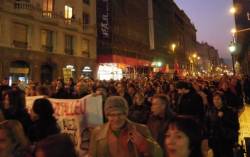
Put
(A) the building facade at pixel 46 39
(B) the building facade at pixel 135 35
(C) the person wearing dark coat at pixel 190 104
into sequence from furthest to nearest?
1. (B) the building facade at pixel 135 35
2. (A) the building facade at pixel 46 39
3. (C) the person wearing dark coat at pixel 190 104

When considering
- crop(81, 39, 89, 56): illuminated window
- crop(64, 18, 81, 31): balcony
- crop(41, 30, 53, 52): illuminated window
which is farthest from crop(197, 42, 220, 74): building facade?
crop(41, 30, 53, 52): illuminated window

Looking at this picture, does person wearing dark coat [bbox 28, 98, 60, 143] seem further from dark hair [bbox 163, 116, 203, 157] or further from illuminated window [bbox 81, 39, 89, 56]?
illuminated window [bbox 81, 39, 89, 56]

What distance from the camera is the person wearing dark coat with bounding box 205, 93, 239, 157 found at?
20.2 feet

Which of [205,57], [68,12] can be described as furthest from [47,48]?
[205,57]

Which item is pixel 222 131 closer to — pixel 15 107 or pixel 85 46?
pixel 15 107

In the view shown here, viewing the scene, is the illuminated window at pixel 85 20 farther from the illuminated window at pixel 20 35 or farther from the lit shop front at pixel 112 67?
the illuminated window at pixel 20 35

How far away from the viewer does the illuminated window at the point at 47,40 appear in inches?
1090

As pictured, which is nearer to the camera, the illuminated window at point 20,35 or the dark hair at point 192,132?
the dark hair at point 192,132

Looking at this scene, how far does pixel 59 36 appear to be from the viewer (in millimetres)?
29578

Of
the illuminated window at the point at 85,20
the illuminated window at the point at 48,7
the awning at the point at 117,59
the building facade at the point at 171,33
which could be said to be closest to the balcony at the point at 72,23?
the illuminated window at the point at 85,20

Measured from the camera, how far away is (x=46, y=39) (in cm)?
2817

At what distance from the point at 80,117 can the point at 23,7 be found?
2148cm

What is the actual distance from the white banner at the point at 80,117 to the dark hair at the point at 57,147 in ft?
12.0

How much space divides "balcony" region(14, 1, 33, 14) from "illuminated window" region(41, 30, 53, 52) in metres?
2.59
